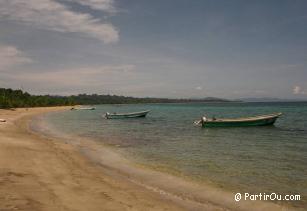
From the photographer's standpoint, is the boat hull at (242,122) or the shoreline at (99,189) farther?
the boat hull at (242,122)

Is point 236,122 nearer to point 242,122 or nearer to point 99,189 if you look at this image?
point 242,122

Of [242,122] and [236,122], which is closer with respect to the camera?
[236,122]

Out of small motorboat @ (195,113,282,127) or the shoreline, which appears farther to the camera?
small motorboat @ (195,113,282,127)

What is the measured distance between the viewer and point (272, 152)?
22578 mm

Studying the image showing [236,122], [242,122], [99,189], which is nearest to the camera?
[99,189]

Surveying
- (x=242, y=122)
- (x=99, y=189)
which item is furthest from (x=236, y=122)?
(x=99, y=189)

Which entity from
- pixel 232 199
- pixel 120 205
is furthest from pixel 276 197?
pixel 120 205

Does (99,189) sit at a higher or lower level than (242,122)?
lower

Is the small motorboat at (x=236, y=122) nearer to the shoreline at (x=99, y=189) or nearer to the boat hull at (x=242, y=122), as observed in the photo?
the boat hull at (x=242, y=122)

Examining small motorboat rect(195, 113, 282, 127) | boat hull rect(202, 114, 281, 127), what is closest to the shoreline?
small motorboat rect(195, 113, 282, 127)

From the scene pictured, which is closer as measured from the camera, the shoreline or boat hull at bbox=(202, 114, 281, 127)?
the shoreline

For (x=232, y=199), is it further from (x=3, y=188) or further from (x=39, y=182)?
(x=3, y=188)

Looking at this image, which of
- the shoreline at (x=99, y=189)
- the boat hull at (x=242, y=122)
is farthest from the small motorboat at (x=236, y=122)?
the shoreline at (x=99, y=189)

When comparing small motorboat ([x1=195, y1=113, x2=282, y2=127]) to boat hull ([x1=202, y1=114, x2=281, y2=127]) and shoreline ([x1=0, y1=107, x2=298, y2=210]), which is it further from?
shoreline ([x1=0, y1=107, x2=298, y2=210])
